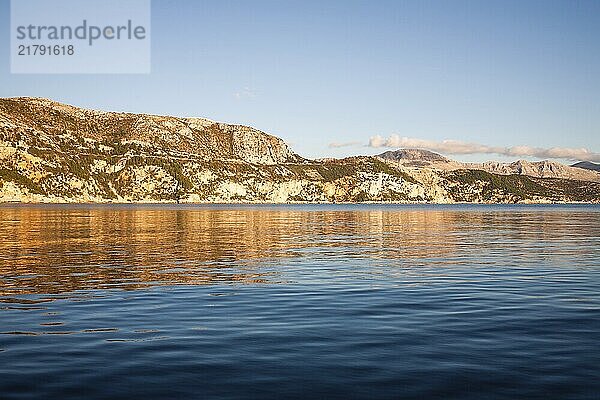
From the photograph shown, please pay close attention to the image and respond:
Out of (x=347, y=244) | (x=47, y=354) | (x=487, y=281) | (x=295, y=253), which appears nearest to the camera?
(x=47, y=354)

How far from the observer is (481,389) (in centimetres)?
1397

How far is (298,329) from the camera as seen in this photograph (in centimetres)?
2058

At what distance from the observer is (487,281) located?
33.0 meters

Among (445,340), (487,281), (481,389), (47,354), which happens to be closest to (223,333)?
(47,354)

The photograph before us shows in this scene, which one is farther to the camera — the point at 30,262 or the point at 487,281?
the point at 30,262

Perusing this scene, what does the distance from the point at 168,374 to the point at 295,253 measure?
34317 millimetres

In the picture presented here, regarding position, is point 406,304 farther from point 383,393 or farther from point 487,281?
point 383,393

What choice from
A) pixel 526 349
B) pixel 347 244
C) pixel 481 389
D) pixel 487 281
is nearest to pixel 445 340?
pixel 526 349

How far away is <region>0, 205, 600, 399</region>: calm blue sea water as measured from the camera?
1434 centimetres

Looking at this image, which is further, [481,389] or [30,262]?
[30,262]

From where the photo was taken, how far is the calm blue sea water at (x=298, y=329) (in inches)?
564

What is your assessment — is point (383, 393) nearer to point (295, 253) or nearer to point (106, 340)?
point (106, 340)

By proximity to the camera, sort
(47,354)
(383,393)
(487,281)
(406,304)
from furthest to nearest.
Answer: (487,281)
(406,304)
(47,354)
(383,393)

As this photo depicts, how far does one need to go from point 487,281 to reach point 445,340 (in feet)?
50.0
